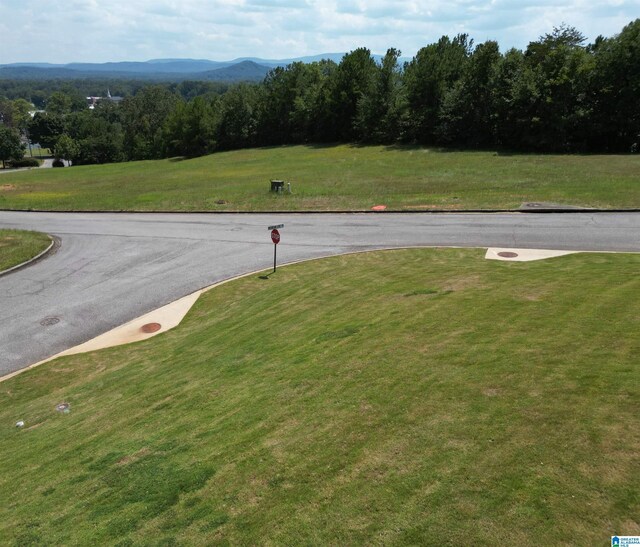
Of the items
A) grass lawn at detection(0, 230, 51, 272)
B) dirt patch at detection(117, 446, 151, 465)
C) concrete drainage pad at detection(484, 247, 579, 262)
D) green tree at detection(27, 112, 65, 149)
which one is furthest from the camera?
green tree at detection(27, 112, 65, 149)

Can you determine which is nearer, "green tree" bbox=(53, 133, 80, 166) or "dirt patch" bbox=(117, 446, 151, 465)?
"dirt patch" bbox=(117, 446, 151, 465)

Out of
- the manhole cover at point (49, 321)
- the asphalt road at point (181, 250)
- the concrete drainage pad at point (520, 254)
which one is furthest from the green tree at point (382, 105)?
the manhole cover at point (49, 321)

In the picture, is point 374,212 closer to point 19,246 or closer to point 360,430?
point 19,246

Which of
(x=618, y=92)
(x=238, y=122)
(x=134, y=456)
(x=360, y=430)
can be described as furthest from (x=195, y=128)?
(x=360, y=430)

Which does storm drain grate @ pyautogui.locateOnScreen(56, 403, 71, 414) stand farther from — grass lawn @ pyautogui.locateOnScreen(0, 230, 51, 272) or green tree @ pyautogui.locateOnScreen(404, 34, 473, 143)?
green tree @ pyautogui.locateOnScreen(404, 34, 473, 143)

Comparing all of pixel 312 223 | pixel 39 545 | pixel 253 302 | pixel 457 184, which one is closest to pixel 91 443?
pixel 39 545

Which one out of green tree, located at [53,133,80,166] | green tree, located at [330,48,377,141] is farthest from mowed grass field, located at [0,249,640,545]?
green tree, located at [53,133,80,166]
